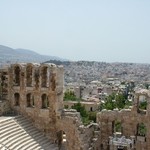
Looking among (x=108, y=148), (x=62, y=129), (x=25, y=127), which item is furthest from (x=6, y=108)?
(x=108, y=148)

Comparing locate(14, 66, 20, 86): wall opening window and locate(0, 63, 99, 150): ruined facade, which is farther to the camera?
locate(14, 66, 20, 86): wall opening window

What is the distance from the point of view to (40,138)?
28.9 m

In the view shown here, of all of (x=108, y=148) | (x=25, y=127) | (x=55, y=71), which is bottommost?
(x=108, y=148)

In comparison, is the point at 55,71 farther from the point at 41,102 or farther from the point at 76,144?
the point at 76,144

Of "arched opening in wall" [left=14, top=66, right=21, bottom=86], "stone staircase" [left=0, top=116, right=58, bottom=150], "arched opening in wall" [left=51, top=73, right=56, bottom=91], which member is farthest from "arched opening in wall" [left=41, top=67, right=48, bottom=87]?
"stone staircase" [left=0, top=116, right=58, bottom=150]

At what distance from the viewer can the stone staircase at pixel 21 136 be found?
25.6m

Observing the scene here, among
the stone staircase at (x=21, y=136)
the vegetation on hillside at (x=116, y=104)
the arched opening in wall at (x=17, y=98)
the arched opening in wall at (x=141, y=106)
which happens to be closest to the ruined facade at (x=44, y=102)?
the arched opening in wall at (x=17, y=98)

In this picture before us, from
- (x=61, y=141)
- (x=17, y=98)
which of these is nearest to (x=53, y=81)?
(x=17, y=98)

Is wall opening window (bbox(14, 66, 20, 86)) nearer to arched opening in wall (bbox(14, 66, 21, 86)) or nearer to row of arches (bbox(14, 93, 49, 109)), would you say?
arched opening in wall (bbox(14, 66, 21, 86))

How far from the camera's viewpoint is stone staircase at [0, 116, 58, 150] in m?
25.6

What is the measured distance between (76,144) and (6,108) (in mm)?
6634

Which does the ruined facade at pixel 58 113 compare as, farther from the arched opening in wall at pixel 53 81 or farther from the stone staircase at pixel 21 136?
the stone staircase at pixel 21 136

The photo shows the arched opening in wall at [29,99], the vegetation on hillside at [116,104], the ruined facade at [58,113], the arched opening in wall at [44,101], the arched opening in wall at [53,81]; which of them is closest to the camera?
the ruined facade at [58,113]

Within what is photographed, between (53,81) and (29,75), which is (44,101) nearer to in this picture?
(53,81)
